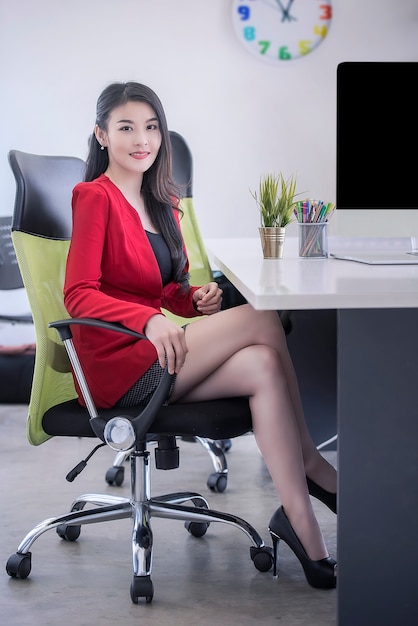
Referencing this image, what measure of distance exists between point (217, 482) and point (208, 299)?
0.79 meters

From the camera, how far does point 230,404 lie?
79.4 inches

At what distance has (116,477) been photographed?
2.96 meters

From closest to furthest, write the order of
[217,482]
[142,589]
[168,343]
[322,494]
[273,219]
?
1. [168,343]
2. [142,589]
3. [322,494]
4. [273,219]
5. [217,482]

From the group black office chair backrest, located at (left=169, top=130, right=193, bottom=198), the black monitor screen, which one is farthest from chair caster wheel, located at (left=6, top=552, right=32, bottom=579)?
black office chair backrest, located at (left=169, top=130, right=193, bottom=198)

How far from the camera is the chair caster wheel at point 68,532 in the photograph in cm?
242

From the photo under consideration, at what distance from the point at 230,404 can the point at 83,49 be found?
121 inches

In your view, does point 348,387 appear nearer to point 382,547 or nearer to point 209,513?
point 382,547

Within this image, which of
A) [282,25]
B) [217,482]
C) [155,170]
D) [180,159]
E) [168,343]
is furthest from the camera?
→ [282,25]

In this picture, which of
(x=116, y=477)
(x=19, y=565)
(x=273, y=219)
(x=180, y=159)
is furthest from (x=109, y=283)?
(x=180, y=159)

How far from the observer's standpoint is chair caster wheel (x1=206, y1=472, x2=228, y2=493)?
9.44 ft

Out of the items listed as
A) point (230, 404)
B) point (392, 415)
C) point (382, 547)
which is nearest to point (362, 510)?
point (382, 547)

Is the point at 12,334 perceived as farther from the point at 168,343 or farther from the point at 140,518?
the point at 168,343

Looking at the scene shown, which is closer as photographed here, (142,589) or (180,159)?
(142,589)

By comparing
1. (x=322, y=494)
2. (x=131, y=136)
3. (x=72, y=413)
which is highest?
(x=131, y=136)
